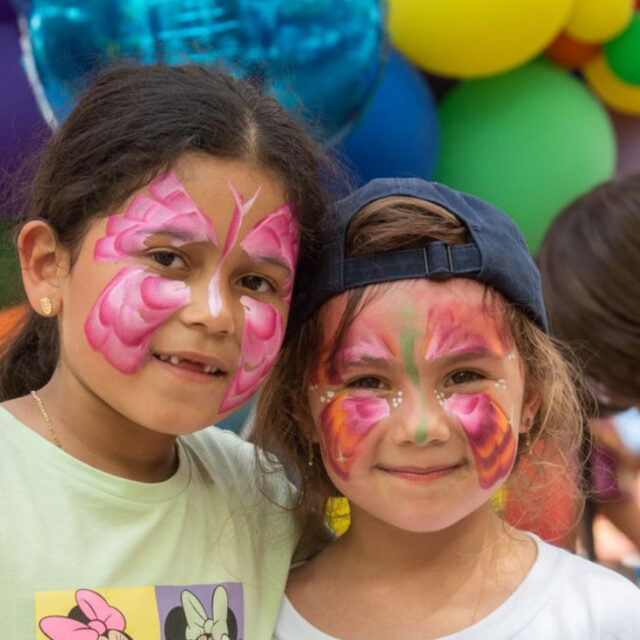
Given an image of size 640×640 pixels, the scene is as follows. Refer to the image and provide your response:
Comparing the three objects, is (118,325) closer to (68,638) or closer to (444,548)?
(68,638)

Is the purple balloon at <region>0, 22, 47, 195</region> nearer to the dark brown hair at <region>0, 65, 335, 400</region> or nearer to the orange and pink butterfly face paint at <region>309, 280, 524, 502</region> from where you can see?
the dark brown hair at <region>0, 65, 335, 400</region>

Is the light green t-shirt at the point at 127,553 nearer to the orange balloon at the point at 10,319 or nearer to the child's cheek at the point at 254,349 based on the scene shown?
the child's cheek at the point at 254,349

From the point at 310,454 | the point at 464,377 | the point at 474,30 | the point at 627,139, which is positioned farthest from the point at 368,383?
the point at 627,139

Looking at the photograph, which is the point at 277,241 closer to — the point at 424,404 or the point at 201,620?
the point at 424,404

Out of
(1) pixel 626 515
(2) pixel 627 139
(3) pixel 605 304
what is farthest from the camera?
(2) pixel 627 139

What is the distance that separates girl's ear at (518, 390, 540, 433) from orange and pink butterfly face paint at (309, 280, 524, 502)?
0.10 meters

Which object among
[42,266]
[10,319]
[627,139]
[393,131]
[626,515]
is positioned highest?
[42,266]

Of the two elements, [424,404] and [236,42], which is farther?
[236,42]

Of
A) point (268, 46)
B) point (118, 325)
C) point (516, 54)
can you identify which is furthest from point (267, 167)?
point (516, 54)

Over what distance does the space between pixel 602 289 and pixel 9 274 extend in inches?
59.2

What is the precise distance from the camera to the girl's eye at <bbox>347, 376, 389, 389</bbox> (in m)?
1.63

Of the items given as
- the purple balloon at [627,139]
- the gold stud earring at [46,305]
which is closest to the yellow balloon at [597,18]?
the purple balloon at [627,139]

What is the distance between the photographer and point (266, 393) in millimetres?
1861

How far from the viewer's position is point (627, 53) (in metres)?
3.38
